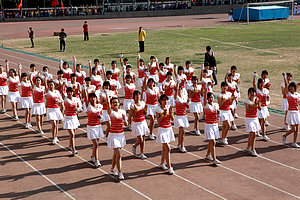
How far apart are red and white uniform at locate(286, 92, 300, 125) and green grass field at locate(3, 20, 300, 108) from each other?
193 inches

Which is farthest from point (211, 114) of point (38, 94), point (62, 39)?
point (62, 39)

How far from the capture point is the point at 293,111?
13383 millimetres

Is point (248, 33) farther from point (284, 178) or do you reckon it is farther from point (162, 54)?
point (284, 178)

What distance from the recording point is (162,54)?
32.7 metres

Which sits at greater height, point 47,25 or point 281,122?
point 47,25

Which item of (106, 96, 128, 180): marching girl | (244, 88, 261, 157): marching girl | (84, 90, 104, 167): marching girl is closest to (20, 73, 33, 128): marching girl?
(84, 90, 104, 167): marching girl

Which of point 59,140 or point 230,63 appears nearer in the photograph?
point 59,140

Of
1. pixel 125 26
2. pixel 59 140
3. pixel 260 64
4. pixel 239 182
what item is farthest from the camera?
pixel 125 26

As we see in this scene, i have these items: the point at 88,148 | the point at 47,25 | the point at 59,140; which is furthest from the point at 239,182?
the point at 47,25

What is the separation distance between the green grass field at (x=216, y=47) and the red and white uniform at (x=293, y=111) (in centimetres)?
491

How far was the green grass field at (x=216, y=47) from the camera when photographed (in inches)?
1067

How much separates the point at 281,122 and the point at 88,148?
7657 millimetres

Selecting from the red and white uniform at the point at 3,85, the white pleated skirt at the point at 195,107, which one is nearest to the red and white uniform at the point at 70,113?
the white pleated skirt at the point at 195,107

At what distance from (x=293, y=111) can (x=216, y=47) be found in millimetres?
22927
